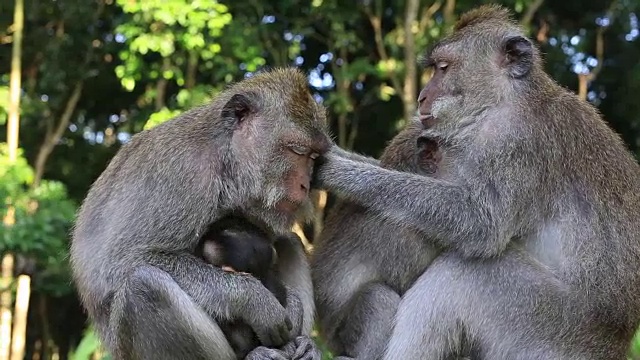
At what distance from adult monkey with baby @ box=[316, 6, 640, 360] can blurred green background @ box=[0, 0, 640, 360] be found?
801 cm

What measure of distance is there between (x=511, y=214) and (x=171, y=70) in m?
10.8

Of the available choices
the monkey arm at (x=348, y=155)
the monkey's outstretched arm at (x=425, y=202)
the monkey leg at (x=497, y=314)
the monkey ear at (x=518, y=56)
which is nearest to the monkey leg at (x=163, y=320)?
the monkey leg at (x=497, y=314)

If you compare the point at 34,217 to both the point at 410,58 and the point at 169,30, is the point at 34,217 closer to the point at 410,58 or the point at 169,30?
the point at 169,30

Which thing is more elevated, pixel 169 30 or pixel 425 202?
pixel 169 30

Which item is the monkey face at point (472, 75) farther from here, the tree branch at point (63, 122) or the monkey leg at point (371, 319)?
the tree branch at point (63, 122)

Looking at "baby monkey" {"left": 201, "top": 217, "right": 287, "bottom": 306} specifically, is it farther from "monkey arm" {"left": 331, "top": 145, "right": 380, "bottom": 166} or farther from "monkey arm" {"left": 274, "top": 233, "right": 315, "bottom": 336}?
"monkey arm" {"left": 331, "top": 145, "right": 380, "bottom": 166}

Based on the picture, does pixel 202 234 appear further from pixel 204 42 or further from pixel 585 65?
pixel 585 65

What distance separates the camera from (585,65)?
1848 cm

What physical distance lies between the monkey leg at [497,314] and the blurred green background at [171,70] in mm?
8172

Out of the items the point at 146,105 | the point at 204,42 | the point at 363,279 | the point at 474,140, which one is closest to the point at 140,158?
the point at 363,279

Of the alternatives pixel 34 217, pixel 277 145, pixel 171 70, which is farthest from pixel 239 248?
pixel 171 70

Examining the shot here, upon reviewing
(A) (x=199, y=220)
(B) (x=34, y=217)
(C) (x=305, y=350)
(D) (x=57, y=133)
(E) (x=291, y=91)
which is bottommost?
(B) (x=34, y=217)

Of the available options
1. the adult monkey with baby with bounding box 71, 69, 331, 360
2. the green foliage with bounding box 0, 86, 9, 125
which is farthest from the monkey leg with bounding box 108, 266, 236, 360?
the green foliage with bounding box 0, 86, 9, 125

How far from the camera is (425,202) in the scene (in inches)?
191
